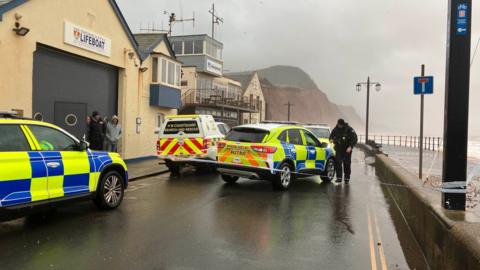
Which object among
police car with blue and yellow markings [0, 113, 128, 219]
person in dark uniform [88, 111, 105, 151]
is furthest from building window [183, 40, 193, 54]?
police car with blue and yellow markings [0, 113, 128, 219]

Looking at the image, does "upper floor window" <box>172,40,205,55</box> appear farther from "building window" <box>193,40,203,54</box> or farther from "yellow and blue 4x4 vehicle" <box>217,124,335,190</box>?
"yellow and blue 4x4 vehicle" <box>217,124,335,190</box>

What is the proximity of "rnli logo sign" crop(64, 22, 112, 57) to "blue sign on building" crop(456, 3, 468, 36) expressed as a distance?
11.5m

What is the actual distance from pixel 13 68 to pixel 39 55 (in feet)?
4.94

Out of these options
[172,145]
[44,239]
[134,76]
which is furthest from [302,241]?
[134,76]

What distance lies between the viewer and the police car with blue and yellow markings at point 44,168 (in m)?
5.77

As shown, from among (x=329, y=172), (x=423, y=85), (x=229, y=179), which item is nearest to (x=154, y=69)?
(x=229, y=179)

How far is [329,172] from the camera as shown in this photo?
12578 millimetres

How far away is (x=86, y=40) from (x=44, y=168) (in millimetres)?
9141

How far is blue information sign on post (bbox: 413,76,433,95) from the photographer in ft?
32.9

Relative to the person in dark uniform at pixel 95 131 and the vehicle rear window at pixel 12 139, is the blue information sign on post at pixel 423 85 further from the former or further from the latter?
the person in dark uniform at pixel 95 131

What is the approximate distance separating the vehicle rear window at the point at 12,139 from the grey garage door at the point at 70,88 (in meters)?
6.95

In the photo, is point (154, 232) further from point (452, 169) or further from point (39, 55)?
point (39, 55)

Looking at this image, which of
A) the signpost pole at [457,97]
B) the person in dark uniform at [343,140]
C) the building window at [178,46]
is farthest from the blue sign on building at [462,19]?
the building window at [178,46]

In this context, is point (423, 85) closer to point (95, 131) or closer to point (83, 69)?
point (95, 131)
